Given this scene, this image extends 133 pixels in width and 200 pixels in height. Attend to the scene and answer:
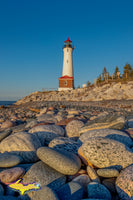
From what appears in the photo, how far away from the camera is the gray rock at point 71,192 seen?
198cm

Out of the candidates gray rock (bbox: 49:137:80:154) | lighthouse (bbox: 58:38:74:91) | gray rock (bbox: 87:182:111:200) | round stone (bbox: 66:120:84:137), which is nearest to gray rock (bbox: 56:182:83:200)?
gray rock (bbox: 87:182:111:200)

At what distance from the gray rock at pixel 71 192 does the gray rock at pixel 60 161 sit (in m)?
0.22

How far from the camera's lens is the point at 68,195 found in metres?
1.99

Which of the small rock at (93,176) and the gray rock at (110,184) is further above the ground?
the small rock at (93,176)

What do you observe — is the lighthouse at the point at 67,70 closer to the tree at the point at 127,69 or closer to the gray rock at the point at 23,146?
the tree at the point at 127,69

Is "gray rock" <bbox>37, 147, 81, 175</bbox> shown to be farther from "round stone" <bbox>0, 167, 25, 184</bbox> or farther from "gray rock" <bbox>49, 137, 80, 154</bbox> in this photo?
"gray rock" <bbox>49, 137, 80, 154</bbox>

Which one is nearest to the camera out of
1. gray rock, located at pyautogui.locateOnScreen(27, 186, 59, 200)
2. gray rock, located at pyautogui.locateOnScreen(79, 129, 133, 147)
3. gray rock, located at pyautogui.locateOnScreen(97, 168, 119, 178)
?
gray rock, located at pyautogui.locateOnScreen(27, 186, 59, 200)

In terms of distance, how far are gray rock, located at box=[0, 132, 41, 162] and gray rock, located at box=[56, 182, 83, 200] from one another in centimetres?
109

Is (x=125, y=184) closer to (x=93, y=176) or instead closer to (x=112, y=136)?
(x=93, y=176)

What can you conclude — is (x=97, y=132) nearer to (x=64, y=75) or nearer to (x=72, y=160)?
(x=72, y=160)

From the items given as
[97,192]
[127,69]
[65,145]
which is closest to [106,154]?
[97,192]

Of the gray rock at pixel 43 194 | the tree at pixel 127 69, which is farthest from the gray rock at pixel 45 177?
the tree at pixel 127 69

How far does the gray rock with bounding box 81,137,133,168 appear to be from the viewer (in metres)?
2.51

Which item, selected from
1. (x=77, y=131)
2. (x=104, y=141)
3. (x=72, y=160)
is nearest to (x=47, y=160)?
(x=72, y=160)
